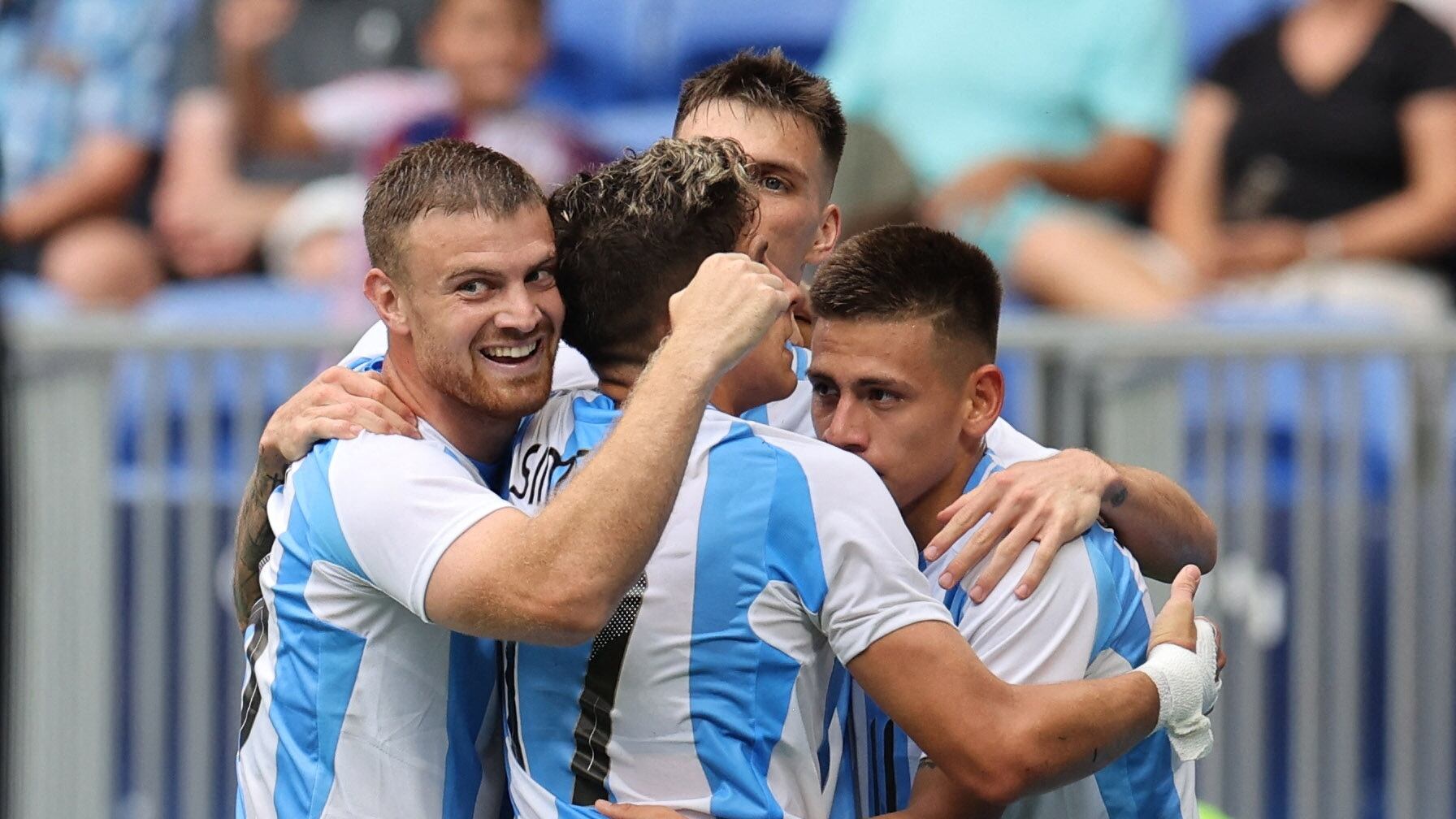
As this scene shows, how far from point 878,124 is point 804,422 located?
4096 mm

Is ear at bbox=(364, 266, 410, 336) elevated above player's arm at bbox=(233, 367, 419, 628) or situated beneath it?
elevated above

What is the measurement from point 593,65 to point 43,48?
261 centimetres

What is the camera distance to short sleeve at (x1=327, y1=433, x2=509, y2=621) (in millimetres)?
2840

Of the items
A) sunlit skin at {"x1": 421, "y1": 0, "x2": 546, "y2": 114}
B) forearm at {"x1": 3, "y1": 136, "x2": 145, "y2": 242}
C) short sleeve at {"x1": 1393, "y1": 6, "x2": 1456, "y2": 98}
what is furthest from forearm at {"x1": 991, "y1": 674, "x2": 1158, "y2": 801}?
forearm at {"x1": 3, "y1": 136, "x2": 145, "y2": 242}

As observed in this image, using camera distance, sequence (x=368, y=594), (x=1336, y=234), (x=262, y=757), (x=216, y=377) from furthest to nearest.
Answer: (x=1336, y=234), (x=216, y=377), (x=262, y=757), (x=368, y=594)

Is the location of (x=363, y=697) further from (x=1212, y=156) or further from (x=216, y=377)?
(x=1212, y=156)

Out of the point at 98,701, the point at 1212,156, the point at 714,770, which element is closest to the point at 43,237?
the point at 98,701

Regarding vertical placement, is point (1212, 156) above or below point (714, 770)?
above

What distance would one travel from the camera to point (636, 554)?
271 cm

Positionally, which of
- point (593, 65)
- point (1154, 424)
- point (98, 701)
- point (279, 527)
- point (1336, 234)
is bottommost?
point (98, 701)

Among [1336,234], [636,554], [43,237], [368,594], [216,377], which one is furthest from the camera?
[43,237]

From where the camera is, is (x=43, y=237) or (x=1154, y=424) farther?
(x=43, y=237)

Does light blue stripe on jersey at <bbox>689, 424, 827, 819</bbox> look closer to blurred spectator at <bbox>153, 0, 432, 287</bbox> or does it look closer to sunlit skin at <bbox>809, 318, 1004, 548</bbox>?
sunlit skin at <bbox>809, 318, 1004, 548</bbox>

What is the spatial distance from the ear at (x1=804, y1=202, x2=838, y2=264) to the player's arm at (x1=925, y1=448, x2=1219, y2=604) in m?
0.81
